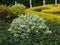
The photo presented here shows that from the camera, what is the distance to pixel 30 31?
6910 millimetres

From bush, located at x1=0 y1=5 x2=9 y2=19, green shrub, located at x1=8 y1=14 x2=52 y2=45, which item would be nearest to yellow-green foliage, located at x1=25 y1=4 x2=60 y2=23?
bush, located at x1=0 y1=5 x2=9 y2=19

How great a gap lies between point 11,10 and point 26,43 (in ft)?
25.7

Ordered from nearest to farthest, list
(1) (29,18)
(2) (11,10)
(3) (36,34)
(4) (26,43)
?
(4) (26,43) → (3) (36,34) → (1) (29,18) → (2) (11,10)

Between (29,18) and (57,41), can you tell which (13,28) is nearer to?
(29,18)

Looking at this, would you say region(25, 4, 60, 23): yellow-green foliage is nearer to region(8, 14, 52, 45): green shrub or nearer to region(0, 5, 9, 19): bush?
region(0, 5, 9, 19): bush

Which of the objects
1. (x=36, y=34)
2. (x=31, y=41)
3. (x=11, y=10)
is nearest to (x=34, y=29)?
(x=36, y=34)

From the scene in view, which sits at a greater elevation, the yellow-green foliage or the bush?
the bush

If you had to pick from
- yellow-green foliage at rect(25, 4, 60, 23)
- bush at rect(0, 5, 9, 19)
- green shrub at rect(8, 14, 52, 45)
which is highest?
green shrub at rect(8, 14, 52, 45)

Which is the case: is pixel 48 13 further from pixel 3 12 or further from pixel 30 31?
pixel 30 31

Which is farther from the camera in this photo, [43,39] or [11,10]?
[11,10]

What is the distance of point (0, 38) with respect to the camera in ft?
21.5

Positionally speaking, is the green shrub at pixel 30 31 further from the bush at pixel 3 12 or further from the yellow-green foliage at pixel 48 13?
the bush at pixel 3 12

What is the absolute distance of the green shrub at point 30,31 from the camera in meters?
6.45

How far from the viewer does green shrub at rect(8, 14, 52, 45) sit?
6447 millimetres
